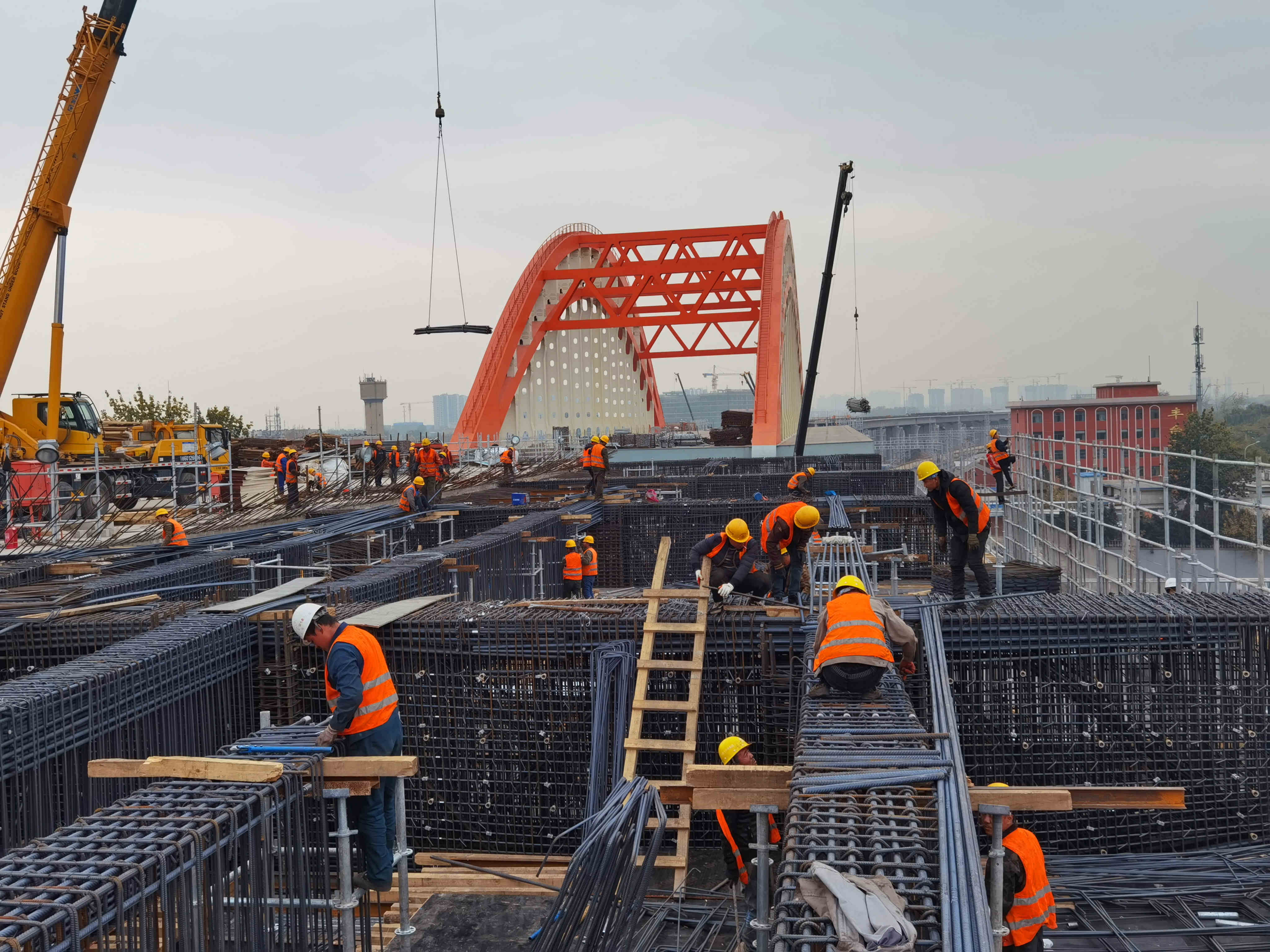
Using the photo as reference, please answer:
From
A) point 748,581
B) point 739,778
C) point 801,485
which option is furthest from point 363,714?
point 801,485

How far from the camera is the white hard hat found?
5.40 m

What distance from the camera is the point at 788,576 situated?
390 inches

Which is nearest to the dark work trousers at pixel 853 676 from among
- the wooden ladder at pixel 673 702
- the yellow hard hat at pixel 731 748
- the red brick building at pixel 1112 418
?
the yellow hard hat at pixel 731 748

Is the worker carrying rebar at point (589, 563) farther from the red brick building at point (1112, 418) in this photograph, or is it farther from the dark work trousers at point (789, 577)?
the red brick building at point (1112, 418)

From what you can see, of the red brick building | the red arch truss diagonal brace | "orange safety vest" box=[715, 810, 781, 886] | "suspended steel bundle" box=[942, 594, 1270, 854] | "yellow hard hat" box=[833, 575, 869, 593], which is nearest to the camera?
"orange safety vest" box=[715, 810, 781, 886]

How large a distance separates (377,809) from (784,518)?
555 centimetres

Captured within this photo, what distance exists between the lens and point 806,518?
9.75 metres

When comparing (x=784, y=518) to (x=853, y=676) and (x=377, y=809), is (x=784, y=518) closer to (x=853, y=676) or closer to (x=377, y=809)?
(x=853, y=676)

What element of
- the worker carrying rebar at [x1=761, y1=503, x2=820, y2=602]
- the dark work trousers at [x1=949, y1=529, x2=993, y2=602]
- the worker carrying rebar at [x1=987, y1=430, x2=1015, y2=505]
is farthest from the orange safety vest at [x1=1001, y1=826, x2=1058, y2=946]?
the worker carrying rebar at [x1=987, y1=430, x2=1015, y2=505]

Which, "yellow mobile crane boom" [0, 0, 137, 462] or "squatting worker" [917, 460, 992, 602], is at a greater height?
"yellow mobile crane boom" [0, 0, 137, 462]

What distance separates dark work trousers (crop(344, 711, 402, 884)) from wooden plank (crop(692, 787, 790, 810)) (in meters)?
1.44

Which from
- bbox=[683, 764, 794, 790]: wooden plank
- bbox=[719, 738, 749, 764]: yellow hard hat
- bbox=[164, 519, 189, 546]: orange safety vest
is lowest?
bbox=[719, 738, 749, 764]: yellow hard hat

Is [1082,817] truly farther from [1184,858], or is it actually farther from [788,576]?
[788,576]

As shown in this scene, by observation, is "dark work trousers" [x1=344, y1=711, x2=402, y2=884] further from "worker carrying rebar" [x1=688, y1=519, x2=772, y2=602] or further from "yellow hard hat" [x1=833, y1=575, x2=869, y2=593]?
"worker carrying rebar" [x1=688, y1=519, x2=772, y2=602]
